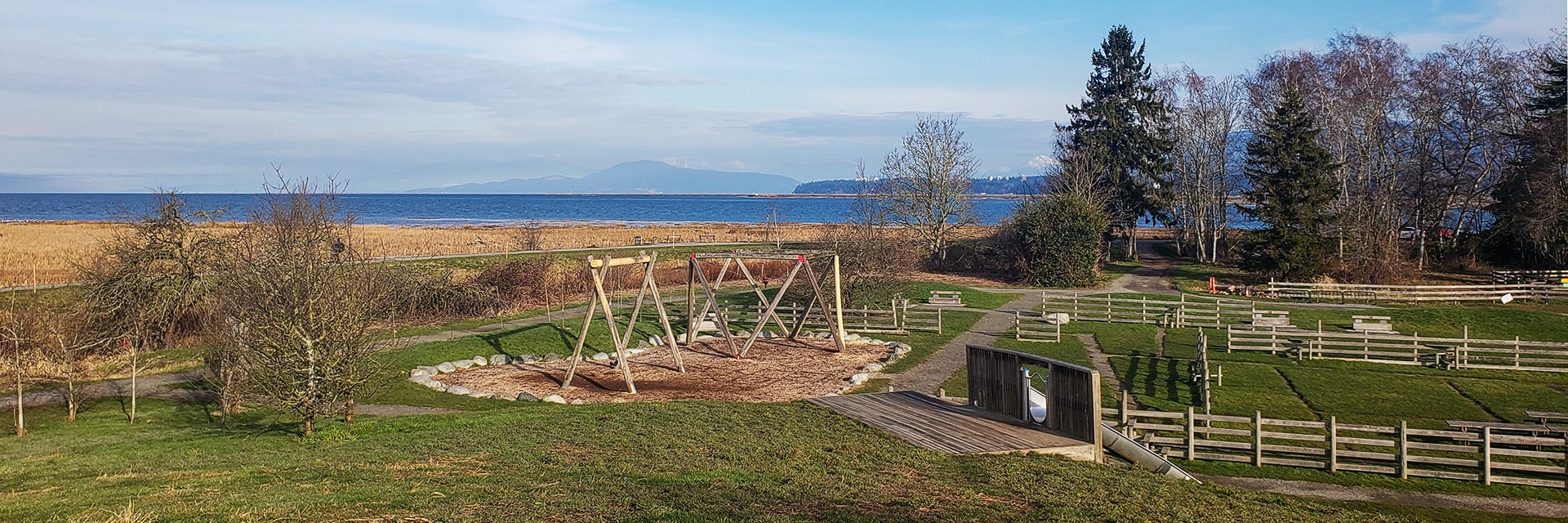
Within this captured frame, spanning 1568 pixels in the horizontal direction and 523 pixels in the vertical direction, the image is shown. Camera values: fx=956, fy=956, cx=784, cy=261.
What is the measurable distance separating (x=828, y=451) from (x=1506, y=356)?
2290 cm

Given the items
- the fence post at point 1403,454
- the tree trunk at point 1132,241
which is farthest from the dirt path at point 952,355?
the tree trunk at point 1132,241

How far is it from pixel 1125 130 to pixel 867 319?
1185 inches

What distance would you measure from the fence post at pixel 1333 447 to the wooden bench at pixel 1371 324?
45.0ft

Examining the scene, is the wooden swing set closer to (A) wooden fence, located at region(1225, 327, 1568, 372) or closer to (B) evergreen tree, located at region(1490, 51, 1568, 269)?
(A) wooden fence, located at region(1225, 327, 1568, 372)

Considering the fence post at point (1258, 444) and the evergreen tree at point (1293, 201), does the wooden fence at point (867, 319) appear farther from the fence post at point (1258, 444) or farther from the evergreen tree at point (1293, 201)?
the evergreen tree at point (1293, 201)

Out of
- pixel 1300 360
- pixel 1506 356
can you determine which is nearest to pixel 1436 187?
pixel 1506 356

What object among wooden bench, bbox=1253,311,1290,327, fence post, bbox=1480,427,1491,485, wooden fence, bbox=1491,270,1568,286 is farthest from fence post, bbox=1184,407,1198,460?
wooden fence, bbox=1491,270,1568,286

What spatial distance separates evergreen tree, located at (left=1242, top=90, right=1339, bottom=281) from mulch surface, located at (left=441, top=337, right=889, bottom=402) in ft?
82.1

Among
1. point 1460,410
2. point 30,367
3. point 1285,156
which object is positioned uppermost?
point 1285,156

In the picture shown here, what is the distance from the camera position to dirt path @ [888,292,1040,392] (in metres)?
21.9

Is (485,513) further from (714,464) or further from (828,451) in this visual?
(828,451)

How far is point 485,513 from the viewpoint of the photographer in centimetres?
884

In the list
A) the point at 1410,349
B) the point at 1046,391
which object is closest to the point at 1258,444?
the point at 1046,391

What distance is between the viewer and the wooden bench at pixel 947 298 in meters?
36.9
